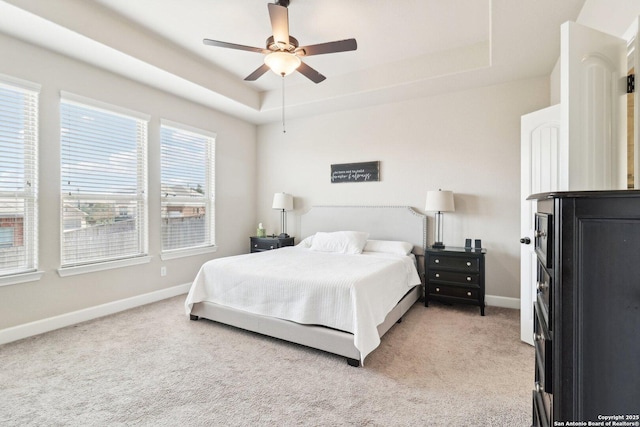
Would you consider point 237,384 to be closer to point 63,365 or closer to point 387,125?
point 63,365

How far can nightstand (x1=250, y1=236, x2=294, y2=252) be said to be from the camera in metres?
4.90

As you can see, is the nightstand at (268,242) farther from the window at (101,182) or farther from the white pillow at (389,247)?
the window at (101,182)

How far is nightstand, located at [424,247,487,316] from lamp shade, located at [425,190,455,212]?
1.63ft

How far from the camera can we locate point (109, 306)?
11.4 ft

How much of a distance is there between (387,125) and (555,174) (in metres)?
2.37

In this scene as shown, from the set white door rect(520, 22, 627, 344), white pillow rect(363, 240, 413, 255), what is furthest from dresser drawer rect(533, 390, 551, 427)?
white pillow rect(363, 240, 413, 255)

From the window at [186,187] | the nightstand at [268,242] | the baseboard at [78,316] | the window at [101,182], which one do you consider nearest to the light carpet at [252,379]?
the baseboard at [78,316]

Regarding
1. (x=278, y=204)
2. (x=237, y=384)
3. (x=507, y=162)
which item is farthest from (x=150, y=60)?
(x=507, y=162)

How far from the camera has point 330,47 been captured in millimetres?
2484

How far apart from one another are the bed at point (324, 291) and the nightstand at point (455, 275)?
0.23 m

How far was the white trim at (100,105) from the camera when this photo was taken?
3.13 meters

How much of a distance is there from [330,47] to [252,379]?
2621 mm

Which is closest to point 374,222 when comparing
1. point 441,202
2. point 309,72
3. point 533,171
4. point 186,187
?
point 441,202

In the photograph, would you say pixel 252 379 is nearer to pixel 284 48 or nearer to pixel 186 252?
pixel 284 48
